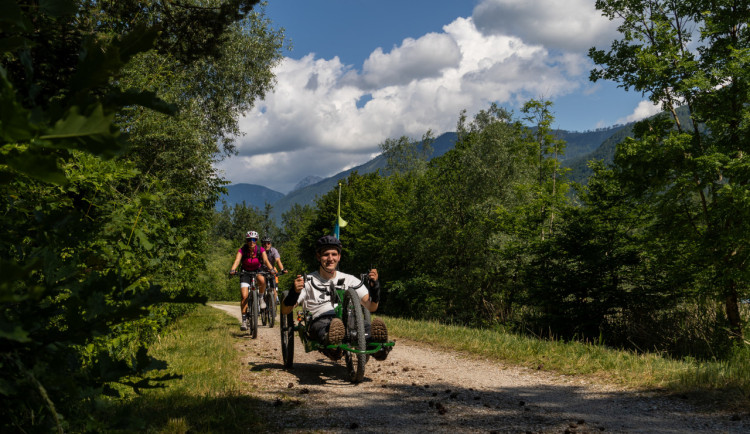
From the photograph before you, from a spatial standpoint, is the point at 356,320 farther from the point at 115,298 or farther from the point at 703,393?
the point at 115,298

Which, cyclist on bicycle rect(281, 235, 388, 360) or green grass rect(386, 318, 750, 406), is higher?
cyclist on bicycle rect(281, 235, 388, 360)

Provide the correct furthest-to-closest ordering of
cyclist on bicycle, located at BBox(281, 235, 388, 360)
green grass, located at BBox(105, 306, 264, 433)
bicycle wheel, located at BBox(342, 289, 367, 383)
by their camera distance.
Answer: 1. cyclist on bicycle, located at BBox(281, 235, 388, 360)
2. bicycle wheel, located at BBox(342, 289, 367, 383)
3. green grass, located at BBox(105, 306, 264, 433)

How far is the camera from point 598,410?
4.47 meters

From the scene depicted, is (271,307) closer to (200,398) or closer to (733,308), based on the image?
(200,398)

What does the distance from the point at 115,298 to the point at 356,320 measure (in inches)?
165

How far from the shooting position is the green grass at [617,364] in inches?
187

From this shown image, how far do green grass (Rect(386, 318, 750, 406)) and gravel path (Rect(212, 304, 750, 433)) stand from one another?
28cm

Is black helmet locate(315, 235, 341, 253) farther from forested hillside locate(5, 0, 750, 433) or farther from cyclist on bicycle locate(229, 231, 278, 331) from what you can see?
cyclist on bicycle locate(229, 231, 278, 331)

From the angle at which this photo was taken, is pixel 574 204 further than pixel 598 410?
Yes

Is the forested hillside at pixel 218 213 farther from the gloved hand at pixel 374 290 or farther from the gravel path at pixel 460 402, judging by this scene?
the gloved hand at pixel 374 290

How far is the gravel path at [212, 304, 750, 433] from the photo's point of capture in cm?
400

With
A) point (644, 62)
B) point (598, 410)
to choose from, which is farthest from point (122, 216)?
point (644, 62)

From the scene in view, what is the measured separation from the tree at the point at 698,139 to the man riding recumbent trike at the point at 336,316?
34.9ft

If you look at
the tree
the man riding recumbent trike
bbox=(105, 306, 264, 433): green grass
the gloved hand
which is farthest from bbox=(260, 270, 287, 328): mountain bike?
the tree
